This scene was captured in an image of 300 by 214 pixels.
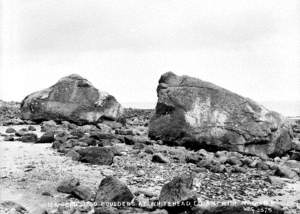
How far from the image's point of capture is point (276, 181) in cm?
820

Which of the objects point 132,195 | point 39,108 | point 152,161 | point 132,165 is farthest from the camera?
point 39,108

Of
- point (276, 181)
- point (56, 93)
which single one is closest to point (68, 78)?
point (56, 93)

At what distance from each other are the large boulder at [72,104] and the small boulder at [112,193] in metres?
9.97

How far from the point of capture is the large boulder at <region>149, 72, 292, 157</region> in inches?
462

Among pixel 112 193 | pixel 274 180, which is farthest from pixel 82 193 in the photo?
pixel 274 180

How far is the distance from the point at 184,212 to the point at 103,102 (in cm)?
1111

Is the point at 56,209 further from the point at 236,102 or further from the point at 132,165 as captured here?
the point at 236,102

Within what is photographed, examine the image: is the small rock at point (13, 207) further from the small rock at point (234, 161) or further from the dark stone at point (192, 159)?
the small rock at point (234, 161)

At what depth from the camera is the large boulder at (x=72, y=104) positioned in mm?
16078

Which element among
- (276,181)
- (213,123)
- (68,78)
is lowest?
(276,181)

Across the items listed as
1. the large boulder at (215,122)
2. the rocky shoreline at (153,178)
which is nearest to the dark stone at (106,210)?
the rocky shoreline at (153,178)

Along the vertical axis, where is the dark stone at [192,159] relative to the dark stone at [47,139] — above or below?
below

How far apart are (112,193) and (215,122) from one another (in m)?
6.55

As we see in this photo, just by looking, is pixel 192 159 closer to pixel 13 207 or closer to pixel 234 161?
pixel 234 161
